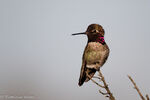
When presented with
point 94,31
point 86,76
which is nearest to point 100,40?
point 94,31

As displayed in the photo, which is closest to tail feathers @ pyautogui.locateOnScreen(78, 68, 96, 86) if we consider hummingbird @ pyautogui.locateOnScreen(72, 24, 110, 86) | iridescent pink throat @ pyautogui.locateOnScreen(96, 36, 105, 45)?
hummingbird @ pyautogui.locateOnScreen(72, 24, 110, 86)

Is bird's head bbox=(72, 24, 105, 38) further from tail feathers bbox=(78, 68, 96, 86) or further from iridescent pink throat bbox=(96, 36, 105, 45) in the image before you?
tail feathers bbox=(78, 68, 96, 86)

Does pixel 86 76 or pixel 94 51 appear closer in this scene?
pixel 94 51

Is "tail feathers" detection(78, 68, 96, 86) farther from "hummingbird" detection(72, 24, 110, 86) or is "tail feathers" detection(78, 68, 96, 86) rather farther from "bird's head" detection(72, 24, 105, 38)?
"bird's head" detection(72, 24, 105, 38)

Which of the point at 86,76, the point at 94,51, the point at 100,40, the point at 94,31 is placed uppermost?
the point at 94,31

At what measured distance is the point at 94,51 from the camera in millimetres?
3906

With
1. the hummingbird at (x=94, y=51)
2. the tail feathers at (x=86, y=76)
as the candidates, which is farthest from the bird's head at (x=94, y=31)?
the tail feathers at (x=86, y=76)

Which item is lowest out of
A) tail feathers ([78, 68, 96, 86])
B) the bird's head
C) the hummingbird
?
tail feathers ([78, 68, 96, 86])

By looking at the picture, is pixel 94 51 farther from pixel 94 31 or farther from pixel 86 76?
pixel 86 76

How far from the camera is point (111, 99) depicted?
237cm

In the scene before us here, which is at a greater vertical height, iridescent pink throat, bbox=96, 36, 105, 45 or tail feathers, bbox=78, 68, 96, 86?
iridescent pink throat, bbox=96, 36, 105, 45

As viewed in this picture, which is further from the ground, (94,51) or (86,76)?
(94,51)

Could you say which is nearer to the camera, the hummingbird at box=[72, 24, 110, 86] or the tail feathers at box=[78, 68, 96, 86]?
the hummingbird at box=[72, 24, 110, 86]

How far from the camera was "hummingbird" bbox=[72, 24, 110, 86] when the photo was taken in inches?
153
